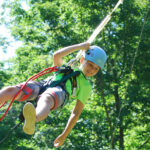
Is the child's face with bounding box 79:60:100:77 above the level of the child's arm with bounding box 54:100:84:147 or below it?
above

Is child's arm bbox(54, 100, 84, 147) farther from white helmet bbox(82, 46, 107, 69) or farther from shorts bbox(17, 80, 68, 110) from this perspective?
white helmet bbox(82, 46, 107, 69)

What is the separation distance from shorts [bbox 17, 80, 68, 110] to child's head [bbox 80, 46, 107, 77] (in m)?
0.44

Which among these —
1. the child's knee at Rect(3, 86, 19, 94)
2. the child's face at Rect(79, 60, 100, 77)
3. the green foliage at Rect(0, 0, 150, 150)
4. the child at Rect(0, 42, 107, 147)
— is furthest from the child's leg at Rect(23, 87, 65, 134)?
the green foliage at Rect(0, 0, 150, 150)

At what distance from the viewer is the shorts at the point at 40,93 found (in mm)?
2893

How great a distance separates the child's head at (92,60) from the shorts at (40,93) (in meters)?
0.44

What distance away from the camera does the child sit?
2543 mm

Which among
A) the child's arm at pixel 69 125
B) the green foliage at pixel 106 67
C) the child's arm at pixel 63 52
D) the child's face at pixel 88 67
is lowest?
the green foliage at pixel 106 67

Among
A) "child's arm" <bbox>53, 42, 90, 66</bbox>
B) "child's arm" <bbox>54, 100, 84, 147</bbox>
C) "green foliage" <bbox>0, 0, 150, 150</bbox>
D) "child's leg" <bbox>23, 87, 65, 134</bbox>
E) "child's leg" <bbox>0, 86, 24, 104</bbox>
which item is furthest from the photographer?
"green foliage" <bbox>0, 0, 150, 150</bbox>

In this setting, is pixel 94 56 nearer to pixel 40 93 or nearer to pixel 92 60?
pixel 92 60

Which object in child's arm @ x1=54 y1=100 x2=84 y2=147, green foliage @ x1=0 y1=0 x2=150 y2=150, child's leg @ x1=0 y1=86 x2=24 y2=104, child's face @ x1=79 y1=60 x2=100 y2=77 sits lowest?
green foliage @ x1=0 y1=0 x2=150 y2=150

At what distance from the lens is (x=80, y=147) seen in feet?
26.6

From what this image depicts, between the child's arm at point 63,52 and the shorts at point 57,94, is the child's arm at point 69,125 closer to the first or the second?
the shorts at point 57,94

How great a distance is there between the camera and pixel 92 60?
3.30m

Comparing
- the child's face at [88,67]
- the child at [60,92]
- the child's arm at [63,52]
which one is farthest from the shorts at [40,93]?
the child's face at [88,67]
